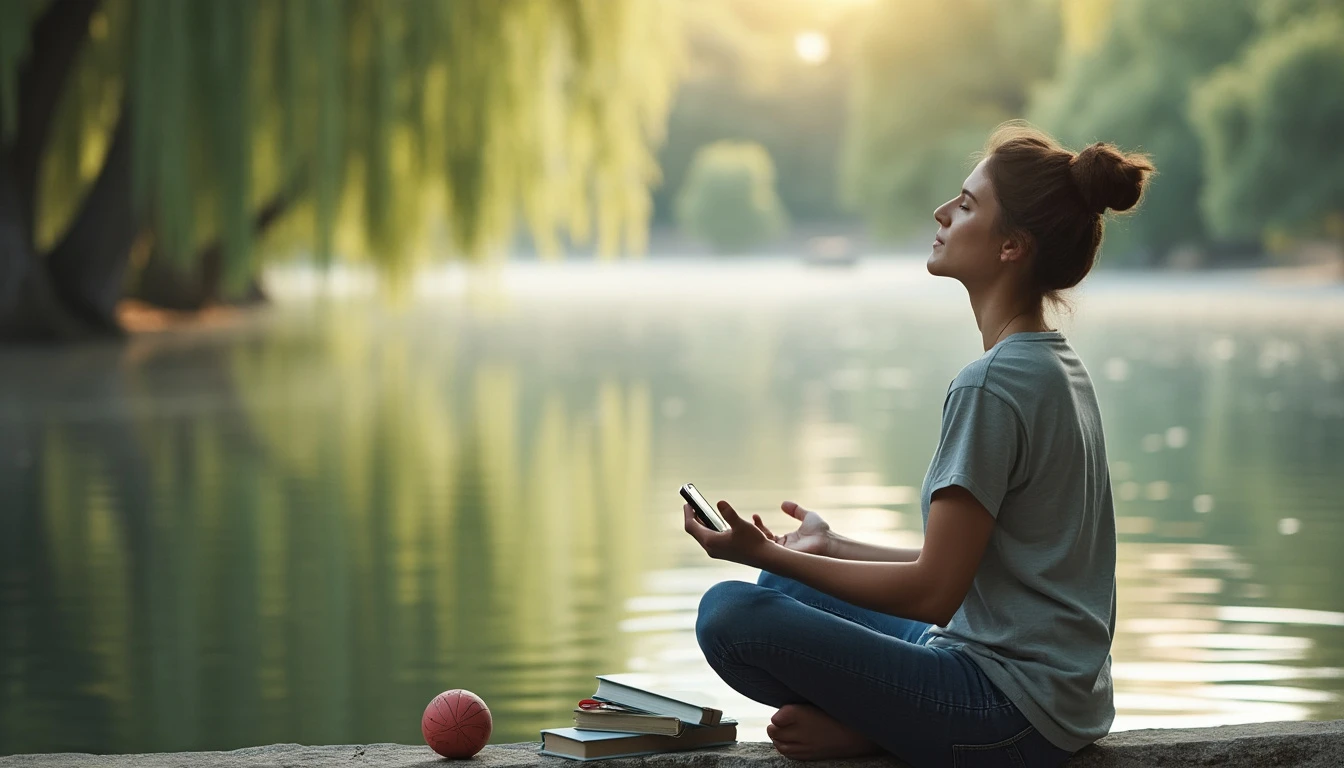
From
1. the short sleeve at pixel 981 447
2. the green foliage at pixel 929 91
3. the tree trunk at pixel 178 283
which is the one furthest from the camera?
the green foliage at pixel 929 91

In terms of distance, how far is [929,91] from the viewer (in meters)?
48.0

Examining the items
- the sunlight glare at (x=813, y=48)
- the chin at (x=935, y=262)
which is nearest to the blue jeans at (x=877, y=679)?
the chin at (x=935, y=262)

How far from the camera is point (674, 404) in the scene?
11320 millimetres

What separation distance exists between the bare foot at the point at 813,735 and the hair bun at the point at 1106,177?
2.89 ft

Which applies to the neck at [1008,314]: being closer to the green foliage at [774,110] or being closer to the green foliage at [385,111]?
the green foliage at [385,111]

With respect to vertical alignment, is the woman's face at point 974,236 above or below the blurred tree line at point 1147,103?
below

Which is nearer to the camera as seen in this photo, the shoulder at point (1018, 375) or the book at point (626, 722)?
the shoulder at point (1018, 375)

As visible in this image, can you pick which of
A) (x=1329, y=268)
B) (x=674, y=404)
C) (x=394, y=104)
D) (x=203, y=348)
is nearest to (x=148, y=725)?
(x=674, y=404)

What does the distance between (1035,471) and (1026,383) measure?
0.13 meters

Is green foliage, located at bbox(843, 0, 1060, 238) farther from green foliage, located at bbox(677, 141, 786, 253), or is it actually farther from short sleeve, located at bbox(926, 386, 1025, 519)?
short sleeve, located at bbox(926, 386, 1025, 519)

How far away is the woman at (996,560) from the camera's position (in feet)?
8.09

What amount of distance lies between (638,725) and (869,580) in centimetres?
49

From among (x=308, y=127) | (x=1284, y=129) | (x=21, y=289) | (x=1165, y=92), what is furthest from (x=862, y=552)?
(x=1165, y=92)

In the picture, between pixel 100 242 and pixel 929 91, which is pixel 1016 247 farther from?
pixel 929 91
